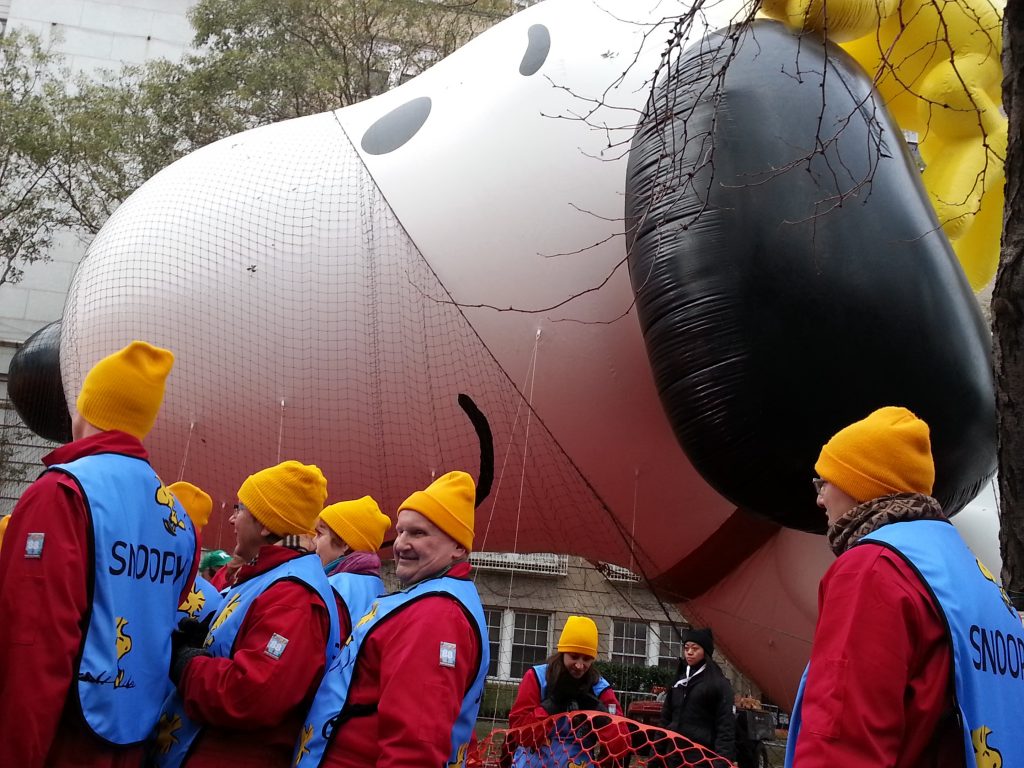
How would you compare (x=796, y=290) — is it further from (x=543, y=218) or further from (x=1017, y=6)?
(x=543, y=218)

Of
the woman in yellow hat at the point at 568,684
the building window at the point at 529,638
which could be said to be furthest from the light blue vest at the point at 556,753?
the building window at the point at 529,638

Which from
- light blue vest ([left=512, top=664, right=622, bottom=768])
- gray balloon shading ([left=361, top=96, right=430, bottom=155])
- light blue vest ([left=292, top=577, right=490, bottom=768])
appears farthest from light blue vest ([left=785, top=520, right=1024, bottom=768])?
gray balloon shading ([left=361, top=96, right=430, bottom=155])

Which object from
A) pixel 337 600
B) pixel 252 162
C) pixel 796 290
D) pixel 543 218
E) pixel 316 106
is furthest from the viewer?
pixel 316 106

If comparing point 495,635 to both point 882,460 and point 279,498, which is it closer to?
point 279,498

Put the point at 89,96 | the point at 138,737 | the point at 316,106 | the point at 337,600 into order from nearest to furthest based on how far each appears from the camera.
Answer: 1. the point at 138,737
2. the point at 337,600
3. the point at 316,106
4. the point at 89,96

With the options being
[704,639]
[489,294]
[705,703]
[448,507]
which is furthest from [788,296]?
[705,703]

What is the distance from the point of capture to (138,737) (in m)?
2.81

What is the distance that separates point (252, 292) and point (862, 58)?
3673 millimetres

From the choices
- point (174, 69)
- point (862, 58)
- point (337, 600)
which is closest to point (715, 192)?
point (862, 58)

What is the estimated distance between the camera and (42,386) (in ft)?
24.2

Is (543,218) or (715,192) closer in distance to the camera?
(715,192)

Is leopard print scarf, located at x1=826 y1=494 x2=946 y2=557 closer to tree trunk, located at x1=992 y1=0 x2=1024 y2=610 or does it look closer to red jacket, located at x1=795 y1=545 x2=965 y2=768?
red jacket, located at x1=795 y1=545 x2=965 y2=768

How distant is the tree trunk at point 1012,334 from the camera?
3.58 metres

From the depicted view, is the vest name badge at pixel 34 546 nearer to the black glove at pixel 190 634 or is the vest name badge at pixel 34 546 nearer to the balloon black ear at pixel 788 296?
the black glove at pixel 190 634
